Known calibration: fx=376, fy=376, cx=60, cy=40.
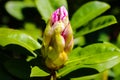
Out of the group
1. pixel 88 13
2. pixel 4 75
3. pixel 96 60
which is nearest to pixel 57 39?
pixel 96 60

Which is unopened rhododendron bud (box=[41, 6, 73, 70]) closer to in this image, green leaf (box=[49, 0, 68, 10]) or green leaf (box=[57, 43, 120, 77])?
green leaf (box=[57, 43, 120, 77])

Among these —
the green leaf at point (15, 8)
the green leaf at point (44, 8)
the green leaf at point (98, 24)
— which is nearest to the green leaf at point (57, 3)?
the green leaf at point (44, 8)

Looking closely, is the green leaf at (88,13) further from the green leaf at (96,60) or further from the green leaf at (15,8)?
the green leaf at (15,8)

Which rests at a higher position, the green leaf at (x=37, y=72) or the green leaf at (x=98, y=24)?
the green leaf at (x=98, y=24)

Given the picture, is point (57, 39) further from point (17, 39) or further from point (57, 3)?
point (57, 3)

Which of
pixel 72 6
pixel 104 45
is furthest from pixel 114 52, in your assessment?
pixel 72 6

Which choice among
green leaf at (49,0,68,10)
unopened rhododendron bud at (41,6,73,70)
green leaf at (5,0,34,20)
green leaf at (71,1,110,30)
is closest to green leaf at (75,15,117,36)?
green leaf at (71,1,110,30)

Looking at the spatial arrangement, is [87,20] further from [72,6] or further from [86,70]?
[72,6]
